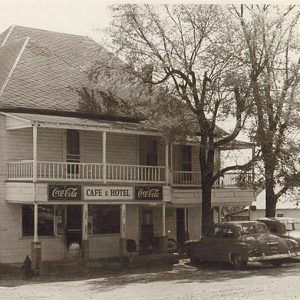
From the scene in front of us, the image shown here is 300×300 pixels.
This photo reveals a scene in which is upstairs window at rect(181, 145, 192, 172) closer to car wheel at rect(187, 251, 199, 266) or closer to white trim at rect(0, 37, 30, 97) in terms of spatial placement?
car wheel at rect(187, 251, 199, 266)

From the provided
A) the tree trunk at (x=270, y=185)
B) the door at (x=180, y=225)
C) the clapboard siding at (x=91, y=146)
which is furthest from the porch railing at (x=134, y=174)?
the tree trunk at (x=270, y=185)

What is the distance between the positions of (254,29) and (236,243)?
26.5ft

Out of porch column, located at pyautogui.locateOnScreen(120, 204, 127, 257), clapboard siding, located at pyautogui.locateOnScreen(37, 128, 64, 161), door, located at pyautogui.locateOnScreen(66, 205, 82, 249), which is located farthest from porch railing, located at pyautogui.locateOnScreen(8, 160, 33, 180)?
porch column, located at pyautogui.locateOnScreen(120, 204, 127, 257)

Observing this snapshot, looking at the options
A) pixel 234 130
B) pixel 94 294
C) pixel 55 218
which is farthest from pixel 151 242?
pixel 94 294

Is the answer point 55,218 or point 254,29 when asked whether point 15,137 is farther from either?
point 254,29

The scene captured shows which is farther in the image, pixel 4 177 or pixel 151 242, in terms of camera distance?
pixel 151 242

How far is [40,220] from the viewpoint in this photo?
955 inches

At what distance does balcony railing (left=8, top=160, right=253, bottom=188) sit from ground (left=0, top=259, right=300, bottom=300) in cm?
372

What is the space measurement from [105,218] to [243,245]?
7.00 m

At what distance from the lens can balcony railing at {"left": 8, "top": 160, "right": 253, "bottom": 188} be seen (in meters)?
22.6

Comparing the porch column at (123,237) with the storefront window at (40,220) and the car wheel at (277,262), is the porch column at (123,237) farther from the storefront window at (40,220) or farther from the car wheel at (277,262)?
the car wheel at (277,262)

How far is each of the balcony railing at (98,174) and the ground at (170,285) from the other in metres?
3.72

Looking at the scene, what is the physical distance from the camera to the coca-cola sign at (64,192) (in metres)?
22.0

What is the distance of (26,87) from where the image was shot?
2477 centimetres
